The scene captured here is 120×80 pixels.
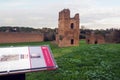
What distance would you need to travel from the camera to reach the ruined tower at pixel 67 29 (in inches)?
1337

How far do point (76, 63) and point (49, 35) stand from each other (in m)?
45.6

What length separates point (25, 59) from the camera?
4.97 meters

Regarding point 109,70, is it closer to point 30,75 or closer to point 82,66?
point 82,66

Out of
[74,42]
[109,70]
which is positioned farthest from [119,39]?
[109,70]

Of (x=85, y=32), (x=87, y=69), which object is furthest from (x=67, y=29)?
(x=87, y=69)

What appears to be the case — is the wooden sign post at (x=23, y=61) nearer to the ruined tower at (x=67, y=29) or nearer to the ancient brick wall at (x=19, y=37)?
the ruined tower at (x=67, y=29)

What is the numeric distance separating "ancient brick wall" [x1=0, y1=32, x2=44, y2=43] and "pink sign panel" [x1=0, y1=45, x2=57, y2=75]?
143 ft

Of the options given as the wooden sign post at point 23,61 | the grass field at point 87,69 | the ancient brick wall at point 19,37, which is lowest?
the ancient brick wall at point 19,37

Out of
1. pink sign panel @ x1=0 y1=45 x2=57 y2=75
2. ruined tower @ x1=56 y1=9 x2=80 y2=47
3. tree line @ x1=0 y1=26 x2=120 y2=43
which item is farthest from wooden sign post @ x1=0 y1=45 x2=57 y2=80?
tree line @ x1=0 y1=26 x2=120 y2=43

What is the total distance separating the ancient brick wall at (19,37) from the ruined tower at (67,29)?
16.2 m

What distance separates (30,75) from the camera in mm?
9633

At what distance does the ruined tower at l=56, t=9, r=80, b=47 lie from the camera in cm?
3397

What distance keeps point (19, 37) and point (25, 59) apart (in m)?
46.1

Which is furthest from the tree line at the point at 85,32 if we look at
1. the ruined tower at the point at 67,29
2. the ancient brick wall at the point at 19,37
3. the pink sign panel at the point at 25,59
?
the pink sign panel at the point at 25,59
